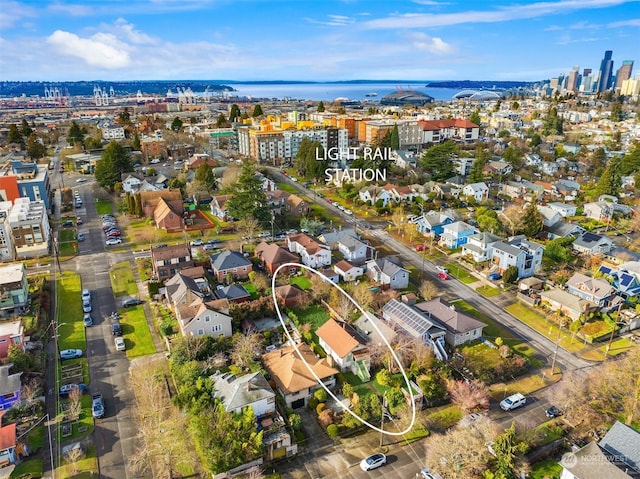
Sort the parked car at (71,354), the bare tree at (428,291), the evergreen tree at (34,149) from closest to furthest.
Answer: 1. the parked car at (71,354)
2. the bare tree at (428,291)
3. the evergreen tree at (34,149)

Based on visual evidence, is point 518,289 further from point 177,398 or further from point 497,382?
point 177,398

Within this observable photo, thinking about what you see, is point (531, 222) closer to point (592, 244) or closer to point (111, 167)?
point (592, 244)

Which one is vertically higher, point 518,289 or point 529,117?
point 529,117

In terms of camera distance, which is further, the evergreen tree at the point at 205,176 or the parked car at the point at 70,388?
the evergreen tree at the point at 205,176

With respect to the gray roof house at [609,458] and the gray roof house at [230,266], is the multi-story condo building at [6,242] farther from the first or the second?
the gray roof house at [609,458]

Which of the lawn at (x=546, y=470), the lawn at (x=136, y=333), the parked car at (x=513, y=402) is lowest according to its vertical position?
the lawn at (x=546, y=470)

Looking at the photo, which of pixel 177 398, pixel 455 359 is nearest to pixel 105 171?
pixel 177 398

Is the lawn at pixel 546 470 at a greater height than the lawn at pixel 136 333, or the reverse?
the lawn at pixel 136 333

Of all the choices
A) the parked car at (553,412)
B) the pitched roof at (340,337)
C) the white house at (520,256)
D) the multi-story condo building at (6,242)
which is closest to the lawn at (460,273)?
the white house at (520,256)
